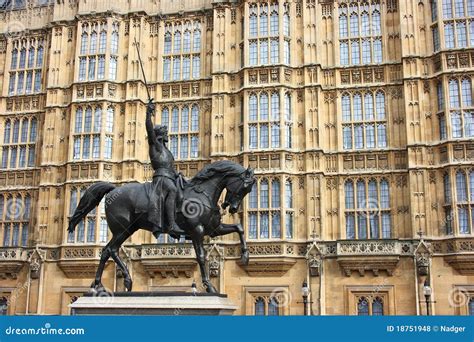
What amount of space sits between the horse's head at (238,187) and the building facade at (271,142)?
1503 centimetres

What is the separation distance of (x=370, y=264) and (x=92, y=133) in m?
Result: 17.0

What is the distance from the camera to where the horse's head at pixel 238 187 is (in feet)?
48.1

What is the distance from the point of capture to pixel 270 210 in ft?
102

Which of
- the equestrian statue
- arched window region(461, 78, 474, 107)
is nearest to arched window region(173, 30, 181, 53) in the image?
arched window region(461, 78, 474, 107)

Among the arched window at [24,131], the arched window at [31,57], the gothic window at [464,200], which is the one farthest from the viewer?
the arched window at [31,57]

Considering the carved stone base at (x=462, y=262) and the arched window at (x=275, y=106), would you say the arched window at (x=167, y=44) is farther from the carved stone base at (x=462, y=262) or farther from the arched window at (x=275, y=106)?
the carved stone base at (x=462, y=262)

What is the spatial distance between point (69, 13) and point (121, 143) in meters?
9.43

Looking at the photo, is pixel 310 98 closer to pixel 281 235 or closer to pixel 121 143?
pixel 281 235

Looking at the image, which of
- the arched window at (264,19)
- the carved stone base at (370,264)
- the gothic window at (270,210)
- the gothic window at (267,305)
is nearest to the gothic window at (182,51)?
the arched window at (264,19)

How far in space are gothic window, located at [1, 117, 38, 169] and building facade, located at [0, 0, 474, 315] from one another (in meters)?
0.10

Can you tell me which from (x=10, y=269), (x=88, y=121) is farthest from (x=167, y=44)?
(x=10, y=269)

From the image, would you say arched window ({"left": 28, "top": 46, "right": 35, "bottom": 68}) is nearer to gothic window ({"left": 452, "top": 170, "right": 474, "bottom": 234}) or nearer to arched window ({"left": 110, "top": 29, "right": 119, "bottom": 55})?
arched window ({"left": 110, "top": 29, "right": 119, "bottom": 55})

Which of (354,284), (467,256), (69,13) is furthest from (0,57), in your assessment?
(467,256)

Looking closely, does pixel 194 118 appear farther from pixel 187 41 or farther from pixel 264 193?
pixel 264 193
